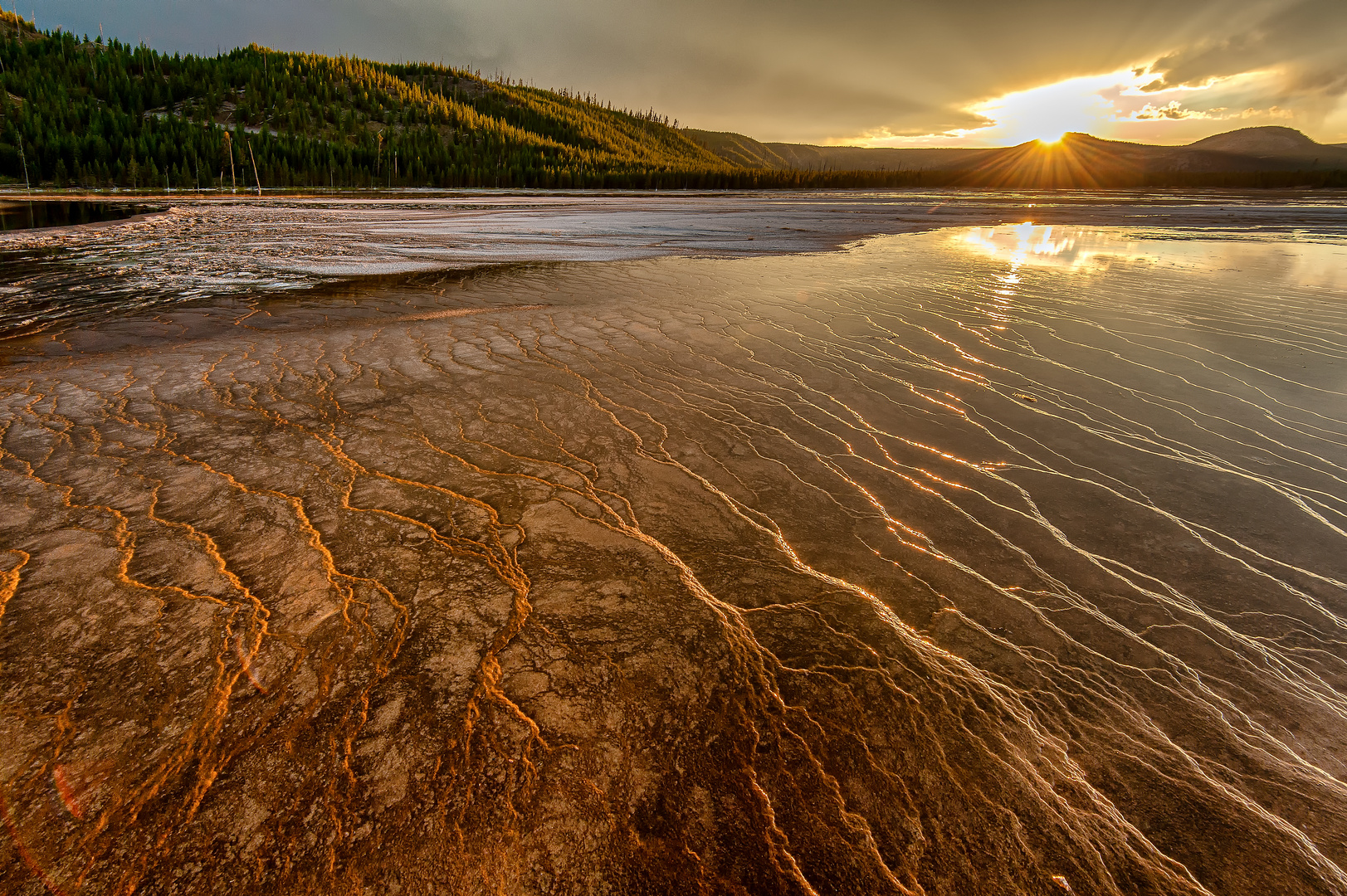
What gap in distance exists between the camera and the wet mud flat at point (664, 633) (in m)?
1.59

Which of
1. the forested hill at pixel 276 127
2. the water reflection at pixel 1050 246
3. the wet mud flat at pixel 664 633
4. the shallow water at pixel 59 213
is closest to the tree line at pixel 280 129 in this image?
the forested hill at pixel 276 127

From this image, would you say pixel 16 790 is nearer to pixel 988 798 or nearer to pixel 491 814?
pixel 491 814

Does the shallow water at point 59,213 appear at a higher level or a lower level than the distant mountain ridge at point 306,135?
lower

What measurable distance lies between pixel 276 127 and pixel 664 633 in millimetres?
122482

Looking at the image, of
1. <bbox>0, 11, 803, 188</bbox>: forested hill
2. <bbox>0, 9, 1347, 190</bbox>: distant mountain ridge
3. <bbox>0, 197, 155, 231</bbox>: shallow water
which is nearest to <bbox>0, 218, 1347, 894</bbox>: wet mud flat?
<bbox>0, 197, 155, 231</bbox>: shallow water

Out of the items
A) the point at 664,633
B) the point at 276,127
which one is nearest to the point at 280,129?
the point at 276,127

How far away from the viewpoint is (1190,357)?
6082 millimetres

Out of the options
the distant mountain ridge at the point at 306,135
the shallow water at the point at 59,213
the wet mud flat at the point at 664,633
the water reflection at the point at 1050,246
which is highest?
the distant mountain ridge at the point at 306,135

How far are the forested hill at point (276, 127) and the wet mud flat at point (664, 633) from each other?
70665 millimetres

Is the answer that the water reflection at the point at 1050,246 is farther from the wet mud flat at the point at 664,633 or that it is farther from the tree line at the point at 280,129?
the tree line at the point at 280,129

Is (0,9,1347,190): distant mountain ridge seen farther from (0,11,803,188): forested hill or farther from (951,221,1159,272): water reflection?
(951,221,1159,272): water reflection

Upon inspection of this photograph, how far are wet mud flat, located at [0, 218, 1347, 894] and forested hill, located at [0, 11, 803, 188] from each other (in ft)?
232

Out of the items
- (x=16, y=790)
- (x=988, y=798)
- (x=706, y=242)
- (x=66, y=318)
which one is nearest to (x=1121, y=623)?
(x=988, y=798)

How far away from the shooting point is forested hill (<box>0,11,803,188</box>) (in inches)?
2383
